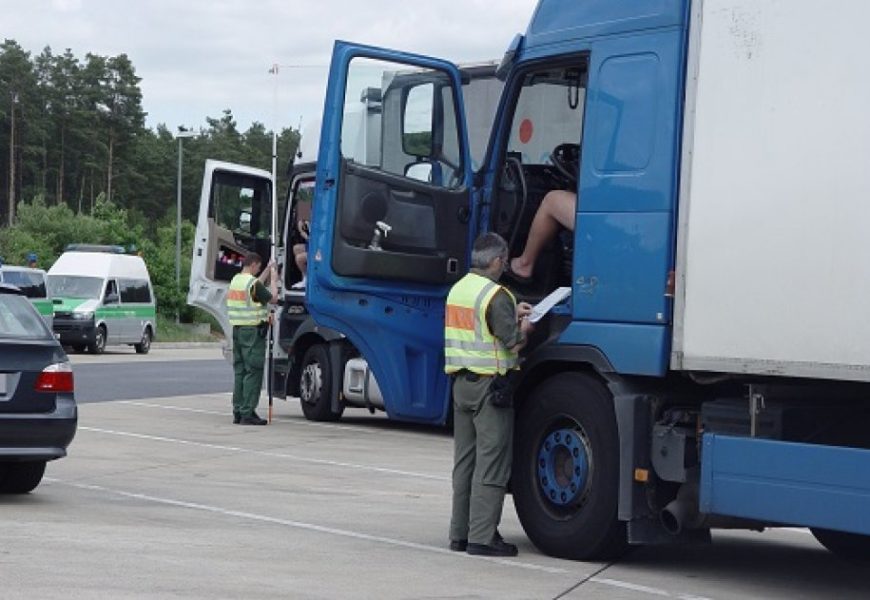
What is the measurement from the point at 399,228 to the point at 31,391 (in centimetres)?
260

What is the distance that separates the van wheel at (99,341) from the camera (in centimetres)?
4119

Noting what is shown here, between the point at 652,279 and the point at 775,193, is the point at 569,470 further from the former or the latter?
the point at 775,193

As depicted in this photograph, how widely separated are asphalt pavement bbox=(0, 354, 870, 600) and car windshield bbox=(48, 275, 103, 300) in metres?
25.1

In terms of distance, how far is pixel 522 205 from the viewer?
36.7 ft

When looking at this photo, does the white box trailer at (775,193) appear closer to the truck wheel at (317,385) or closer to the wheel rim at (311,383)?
the truck wheel at (317,385)

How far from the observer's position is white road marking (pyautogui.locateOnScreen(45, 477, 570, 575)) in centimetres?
1020

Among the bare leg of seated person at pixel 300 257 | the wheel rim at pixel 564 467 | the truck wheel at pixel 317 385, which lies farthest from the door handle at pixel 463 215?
the bare leg of seated person at pixel 300 257

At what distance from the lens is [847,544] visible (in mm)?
10781

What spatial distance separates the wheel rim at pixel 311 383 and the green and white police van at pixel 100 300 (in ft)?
66.2

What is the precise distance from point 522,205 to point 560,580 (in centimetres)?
A: 259

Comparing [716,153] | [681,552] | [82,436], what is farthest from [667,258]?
[82,436]

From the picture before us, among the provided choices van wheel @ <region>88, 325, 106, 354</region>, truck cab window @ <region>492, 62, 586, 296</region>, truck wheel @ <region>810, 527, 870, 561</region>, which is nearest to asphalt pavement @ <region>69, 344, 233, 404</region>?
van wheel @ <region>88, 325, 106, 354</region>

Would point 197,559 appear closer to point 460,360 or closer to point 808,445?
point 460,360

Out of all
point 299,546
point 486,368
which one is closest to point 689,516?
point 486,368
